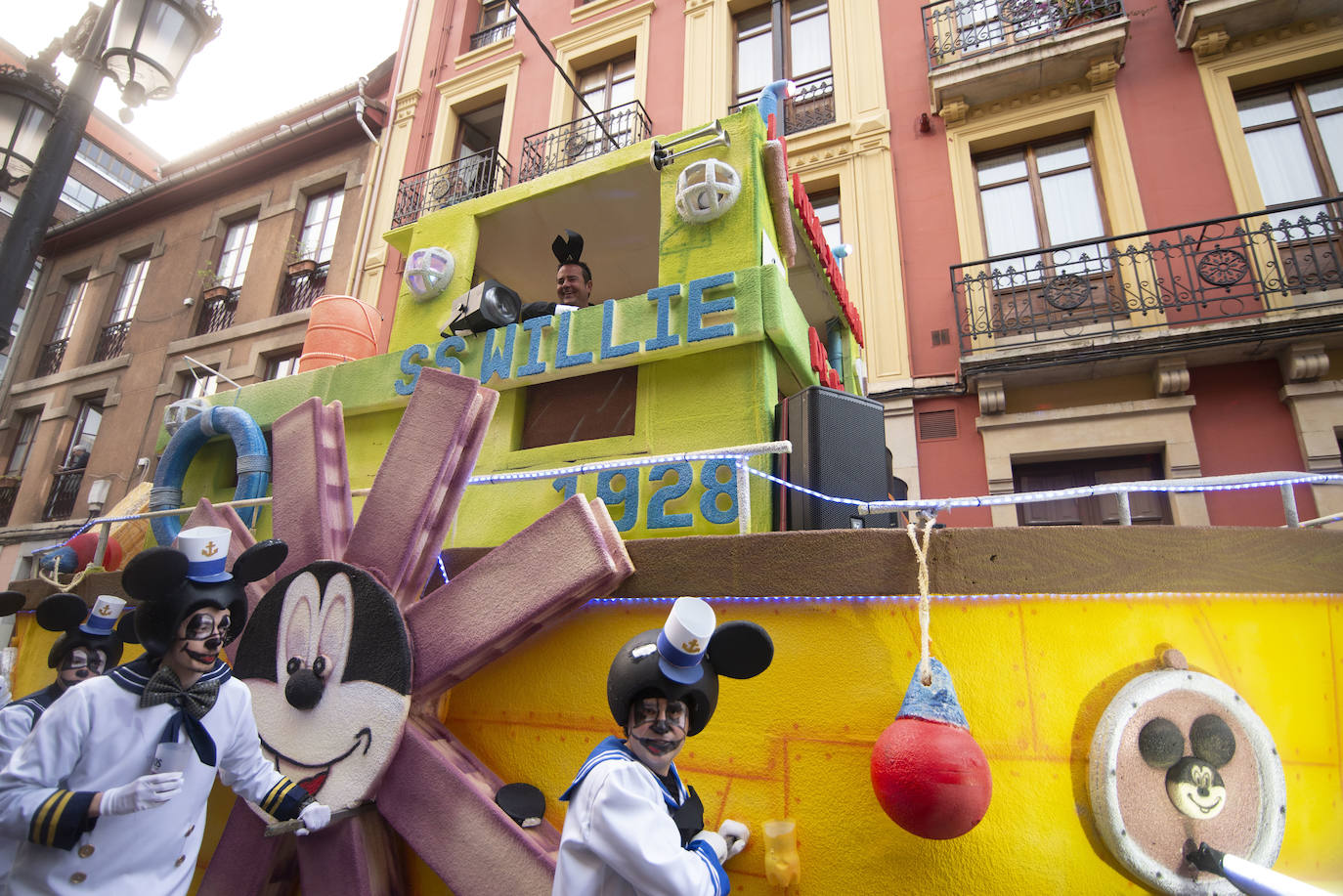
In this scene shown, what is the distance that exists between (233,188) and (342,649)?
1703 cm

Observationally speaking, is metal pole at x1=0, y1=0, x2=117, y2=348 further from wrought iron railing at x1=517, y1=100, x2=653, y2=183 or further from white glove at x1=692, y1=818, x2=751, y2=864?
wrought iron railing at x1=517, y1=100, x2=653, y2=183

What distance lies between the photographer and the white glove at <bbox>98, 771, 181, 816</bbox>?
2199mm

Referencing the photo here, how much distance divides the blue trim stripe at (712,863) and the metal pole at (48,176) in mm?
3762

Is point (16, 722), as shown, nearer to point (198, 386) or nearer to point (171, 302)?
point (198, 386)

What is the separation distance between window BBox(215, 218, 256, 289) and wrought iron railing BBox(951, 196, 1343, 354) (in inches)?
574

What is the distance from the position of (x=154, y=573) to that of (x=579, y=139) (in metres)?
10.9

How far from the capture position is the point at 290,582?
3357mm

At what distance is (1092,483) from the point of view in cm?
792

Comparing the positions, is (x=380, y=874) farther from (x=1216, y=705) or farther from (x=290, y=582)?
(x=1216, y=705)

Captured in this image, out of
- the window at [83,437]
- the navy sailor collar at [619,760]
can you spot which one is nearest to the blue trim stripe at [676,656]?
the navy sailor collar at [619,760]

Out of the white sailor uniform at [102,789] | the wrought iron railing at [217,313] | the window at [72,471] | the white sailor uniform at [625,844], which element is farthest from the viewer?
the wrought iron railing at [217,313]

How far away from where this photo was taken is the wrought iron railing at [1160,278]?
24.9ft

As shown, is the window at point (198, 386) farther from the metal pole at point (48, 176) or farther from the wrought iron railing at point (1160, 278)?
the wrought iron railing at point (1160, 278)

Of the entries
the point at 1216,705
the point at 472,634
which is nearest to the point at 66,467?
the point at 472,634
